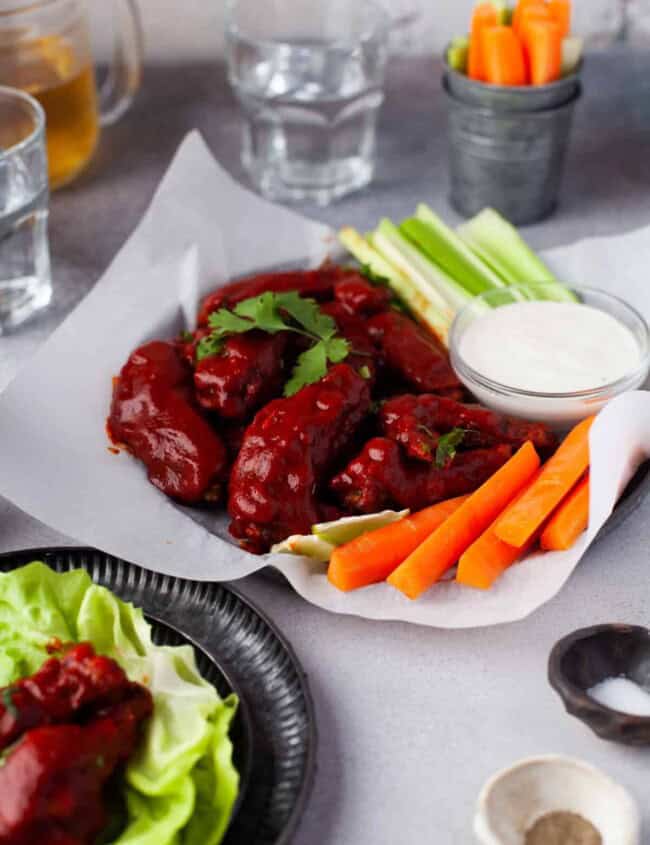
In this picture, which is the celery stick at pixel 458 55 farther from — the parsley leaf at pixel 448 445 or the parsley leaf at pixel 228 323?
the parsley leaf at pixel 448 445

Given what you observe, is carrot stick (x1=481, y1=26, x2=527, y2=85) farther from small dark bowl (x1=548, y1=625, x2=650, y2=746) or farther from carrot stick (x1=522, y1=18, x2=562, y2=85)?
small dark bowl (x1=548, y1=625, x2=650, y2=746)

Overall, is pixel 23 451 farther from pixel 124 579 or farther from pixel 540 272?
pixel 540 272

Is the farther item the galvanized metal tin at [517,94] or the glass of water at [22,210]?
the galvanized metal tin at [517,94]

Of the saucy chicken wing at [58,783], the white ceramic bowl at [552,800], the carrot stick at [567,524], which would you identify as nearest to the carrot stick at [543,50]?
the carrot stick at [567,524]

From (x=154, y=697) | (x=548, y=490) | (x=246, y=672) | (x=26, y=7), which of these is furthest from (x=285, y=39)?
(x=154, y=697)

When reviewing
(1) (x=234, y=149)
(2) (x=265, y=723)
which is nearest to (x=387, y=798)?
(2) (x=265, y=723)

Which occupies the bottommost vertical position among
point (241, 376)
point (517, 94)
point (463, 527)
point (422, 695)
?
point (422, 695)

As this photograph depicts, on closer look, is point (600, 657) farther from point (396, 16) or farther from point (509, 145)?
point (396, 16)
